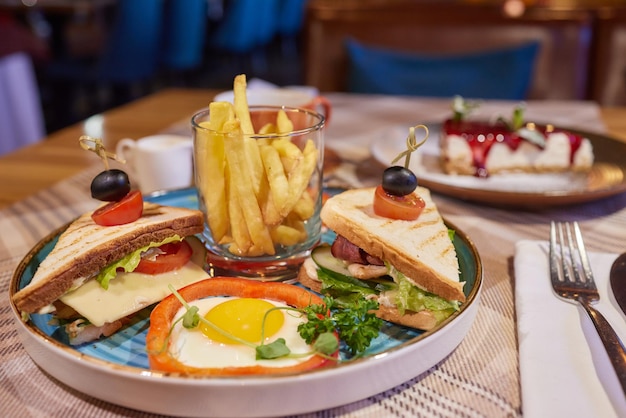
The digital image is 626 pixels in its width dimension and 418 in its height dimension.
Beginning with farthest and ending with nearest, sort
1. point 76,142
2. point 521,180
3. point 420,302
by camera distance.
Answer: point 76,142, point 521,180, point 420,302

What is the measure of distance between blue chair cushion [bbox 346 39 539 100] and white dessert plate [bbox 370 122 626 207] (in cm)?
145

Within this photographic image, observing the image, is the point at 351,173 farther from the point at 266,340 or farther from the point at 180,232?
the point at 266,340

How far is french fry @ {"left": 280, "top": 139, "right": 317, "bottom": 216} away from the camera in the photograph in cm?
141

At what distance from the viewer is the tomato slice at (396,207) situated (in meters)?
1.40

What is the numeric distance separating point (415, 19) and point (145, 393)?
404cm

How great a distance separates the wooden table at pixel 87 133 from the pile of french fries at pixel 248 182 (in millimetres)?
1055

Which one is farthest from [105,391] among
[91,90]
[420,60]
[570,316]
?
[91,90]

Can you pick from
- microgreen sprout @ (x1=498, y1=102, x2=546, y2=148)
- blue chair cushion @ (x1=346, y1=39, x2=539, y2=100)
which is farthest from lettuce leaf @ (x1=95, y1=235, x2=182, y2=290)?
blue chair cushion @ (x1=346, y1=39, x2=539, y2=100)

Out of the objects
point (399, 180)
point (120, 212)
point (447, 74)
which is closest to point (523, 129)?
point (399, 180)

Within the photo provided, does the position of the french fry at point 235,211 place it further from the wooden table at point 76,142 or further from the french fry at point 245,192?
the wooden table at point 76,142

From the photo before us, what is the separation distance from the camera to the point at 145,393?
0.96 metres

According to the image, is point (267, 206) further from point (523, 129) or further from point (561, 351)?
point (523, 129)

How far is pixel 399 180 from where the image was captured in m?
1.35

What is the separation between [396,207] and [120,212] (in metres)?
0.65
